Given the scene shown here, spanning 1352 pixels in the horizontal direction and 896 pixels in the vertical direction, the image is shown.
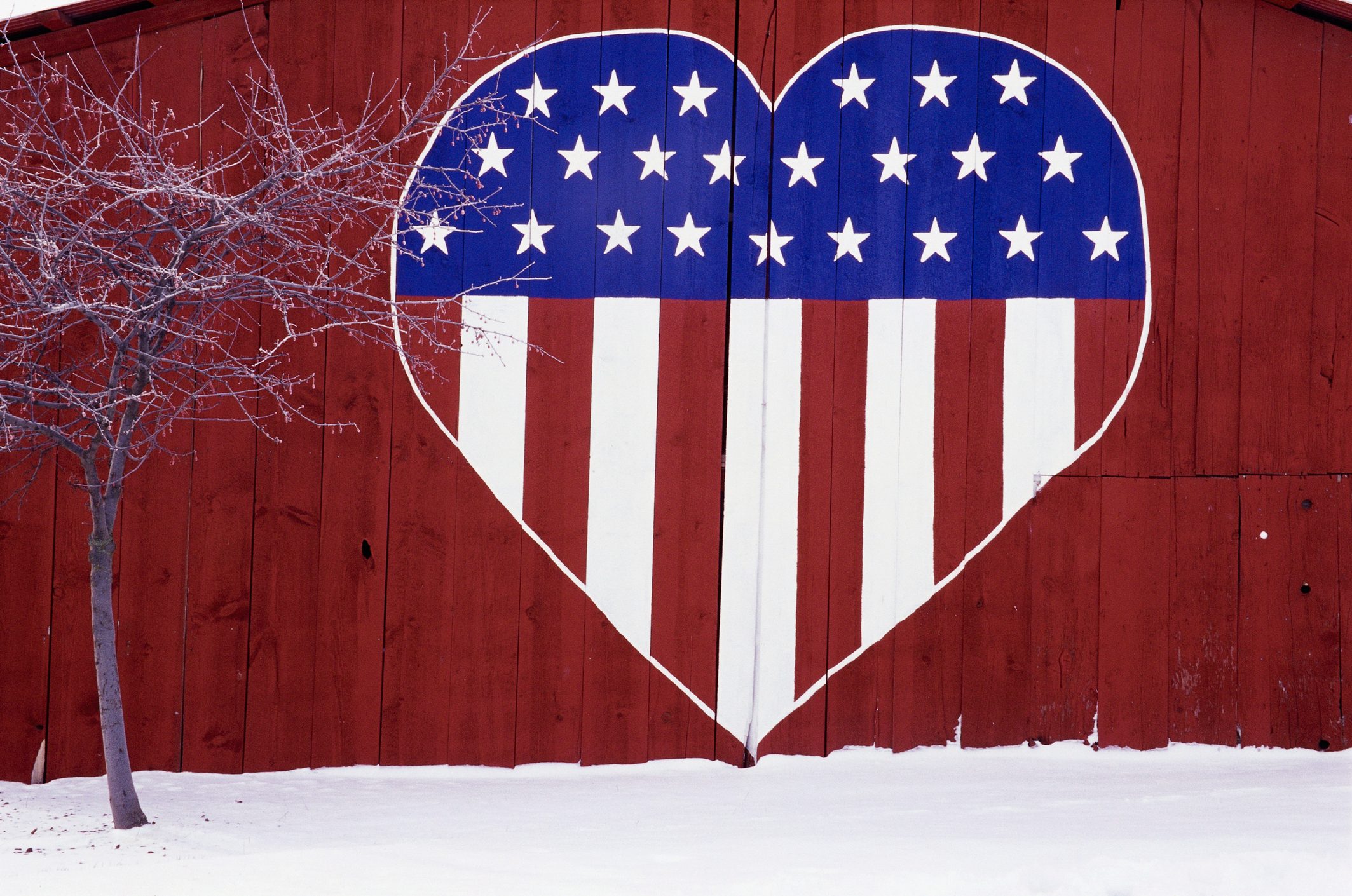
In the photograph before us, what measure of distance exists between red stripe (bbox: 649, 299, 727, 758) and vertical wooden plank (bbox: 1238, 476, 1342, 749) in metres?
2.29

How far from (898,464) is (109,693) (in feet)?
10.7

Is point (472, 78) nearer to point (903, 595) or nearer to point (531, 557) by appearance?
point (531, 557)

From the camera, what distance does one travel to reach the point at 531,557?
4.82 metres

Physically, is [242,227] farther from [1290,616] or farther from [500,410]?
→ [1290,616]

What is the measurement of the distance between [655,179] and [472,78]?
920 mm

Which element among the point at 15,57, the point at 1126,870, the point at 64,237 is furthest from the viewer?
the point at 15,57

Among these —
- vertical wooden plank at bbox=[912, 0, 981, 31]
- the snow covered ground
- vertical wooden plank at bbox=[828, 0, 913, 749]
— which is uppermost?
vertical wooden plank at bbox=[912, 0, 981, 31]

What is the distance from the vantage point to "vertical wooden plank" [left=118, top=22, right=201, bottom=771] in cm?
482

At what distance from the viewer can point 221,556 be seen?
4.84 metres

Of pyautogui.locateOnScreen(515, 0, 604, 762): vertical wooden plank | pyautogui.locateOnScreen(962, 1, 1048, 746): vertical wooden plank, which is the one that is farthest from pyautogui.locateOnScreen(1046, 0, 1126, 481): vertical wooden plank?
pyautogui.locateOnScreen(515, 0, 604, 762): vertical wooden plank

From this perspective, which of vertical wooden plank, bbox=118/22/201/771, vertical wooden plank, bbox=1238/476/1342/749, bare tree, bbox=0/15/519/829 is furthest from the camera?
vertical wooden plank, bbox=118/22/201/771

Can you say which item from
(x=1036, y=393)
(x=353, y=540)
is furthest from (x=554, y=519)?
(x=1036, y=393)

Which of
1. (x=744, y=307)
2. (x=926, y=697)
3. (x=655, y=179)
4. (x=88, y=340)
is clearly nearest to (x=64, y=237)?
(x=88, y=340)

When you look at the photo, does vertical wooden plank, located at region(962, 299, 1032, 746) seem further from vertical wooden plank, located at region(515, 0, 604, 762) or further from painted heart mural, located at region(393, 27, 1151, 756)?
vertical wooden plank, located at region(515, 0, 604, 762)
